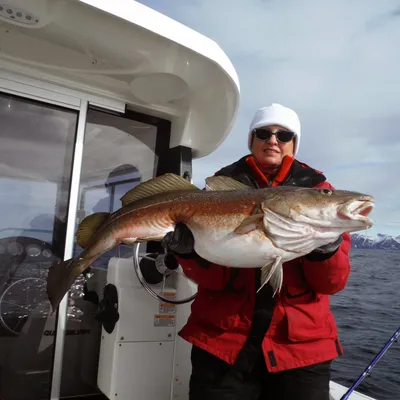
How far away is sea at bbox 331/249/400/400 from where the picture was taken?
8.53 meters

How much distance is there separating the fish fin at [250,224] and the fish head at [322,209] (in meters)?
0.04

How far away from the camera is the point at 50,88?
13.4 feet

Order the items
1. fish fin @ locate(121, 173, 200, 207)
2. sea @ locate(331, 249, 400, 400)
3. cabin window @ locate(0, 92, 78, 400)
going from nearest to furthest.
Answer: fish fin @ locate(121, 173, 200, 207)
cabin window @ locate(0, 92, 78, 400)
sea @ locate(331, 249, 400, 400)

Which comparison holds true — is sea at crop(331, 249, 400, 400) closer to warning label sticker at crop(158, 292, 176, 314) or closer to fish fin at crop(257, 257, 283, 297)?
warning label sticker at crop(158, 292, 176, 314)

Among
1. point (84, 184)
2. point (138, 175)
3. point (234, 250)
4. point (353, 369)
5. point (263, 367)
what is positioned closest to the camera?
point (234, 250)

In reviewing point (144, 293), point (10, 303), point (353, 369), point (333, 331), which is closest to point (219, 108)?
point (144, 293)

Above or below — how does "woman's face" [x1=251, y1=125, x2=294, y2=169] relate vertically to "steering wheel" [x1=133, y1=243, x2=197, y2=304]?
above

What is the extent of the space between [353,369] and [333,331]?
25.6ft

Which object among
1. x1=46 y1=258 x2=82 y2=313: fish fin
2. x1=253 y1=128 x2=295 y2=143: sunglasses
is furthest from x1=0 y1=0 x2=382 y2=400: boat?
x1=46 y1=258 x2=82 y2=313: fish fin

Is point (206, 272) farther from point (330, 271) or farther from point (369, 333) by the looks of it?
point (369, 333)

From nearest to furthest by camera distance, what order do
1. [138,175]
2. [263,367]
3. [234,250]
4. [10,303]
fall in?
[234,250]
[263,367]
[10,303]
[138,175]

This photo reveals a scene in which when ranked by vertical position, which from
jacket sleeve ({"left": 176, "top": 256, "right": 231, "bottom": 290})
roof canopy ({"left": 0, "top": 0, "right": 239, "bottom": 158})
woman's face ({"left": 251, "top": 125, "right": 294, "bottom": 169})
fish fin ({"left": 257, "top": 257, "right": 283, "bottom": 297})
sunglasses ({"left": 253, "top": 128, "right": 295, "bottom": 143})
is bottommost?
jacket sleeve ({"left": 176, "top": 256, "right": 231, "bottom": 290})

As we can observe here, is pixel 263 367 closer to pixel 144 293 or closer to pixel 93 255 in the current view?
pixel 93 255

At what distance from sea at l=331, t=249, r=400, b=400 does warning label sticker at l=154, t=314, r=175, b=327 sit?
18.8 ft
